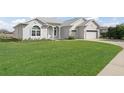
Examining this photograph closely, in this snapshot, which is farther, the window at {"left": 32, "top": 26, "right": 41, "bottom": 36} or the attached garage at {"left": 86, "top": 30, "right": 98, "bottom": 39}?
the window at {"left": 32, "top": 26, "right": 41, "bottom": 36}

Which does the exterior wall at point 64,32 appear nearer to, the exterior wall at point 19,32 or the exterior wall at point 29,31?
the exterior wall at point 29,31

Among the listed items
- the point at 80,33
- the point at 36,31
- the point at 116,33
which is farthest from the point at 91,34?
the point at 36,31

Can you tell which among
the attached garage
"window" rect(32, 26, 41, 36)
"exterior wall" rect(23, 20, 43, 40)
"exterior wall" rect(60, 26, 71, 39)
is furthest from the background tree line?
"window" rect(32, 26, 41, 36)

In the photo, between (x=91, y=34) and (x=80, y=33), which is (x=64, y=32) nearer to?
(x=80, y=33)

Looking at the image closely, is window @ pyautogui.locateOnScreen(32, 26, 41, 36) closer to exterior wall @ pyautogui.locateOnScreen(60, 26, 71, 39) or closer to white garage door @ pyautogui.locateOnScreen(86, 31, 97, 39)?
exterior wall @ pyautogui.locateOnScreen(60, 26, 71, 39)

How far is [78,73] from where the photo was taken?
9.49m

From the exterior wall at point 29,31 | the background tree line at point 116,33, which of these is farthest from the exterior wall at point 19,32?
the background tree line at point 116,33

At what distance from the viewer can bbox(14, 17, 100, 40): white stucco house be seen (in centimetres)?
1938

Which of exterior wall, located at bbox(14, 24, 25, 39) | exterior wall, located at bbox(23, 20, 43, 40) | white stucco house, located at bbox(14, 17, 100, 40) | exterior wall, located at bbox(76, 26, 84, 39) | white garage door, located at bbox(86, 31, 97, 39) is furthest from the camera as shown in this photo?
white garage door, located at bbox(86, 31, 97, 39)

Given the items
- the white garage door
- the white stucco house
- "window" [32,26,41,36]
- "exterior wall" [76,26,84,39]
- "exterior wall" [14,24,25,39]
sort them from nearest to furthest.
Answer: "exterior wall" [14,24,25,39] < the white stucco house < "exterior wall" [76,26,84,39] < the white garage door < "window" [32,26,41,36]
